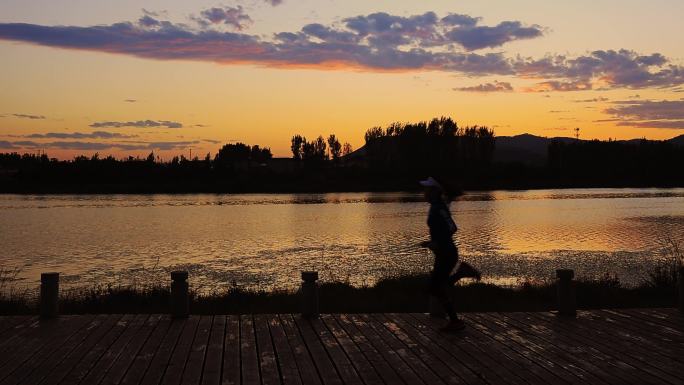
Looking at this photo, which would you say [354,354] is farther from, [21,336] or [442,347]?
[21,336]

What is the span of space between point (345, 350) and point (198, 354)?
5.62 feet

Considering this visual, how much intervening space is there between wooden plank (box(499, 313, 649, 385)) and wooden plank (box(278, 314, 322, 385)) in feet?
9.66

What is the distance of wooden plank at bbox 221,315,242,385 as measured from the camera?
258 inches

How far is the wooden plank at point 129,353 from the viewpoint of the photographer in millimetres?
6590

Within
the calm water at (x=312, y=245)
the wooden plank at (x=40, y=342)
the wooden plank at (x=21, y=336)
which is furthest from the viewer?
the calm water at (x=312, y=245)

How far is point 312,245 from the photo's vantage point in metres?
33.2

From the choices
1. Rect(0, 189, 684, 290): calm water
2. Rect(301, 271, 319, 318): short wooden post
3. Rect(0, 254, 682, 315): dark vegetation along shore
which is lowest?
Rect(0, 189, 684, 290): calm water

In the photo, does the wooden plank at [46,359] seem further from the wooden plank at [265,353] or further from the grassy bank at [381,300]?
the grassy bank at [381,300]

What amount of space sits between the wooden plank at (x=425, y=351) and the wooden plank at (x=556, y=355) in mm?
1111

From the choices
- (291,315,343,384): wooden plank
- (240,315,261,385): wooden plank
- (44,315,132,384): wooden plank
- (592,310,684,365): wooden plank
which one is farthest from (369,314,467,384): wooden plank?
(44,315,132,384): wooden plank

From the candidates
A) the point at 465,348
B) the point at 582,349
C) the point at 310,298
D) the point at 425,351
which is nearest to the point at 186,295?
the point at 310,298

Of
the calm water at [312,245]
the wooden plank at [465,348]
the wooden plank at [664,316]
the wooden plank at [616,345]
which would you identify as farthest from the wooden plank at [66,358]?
the calm water at [312,245]

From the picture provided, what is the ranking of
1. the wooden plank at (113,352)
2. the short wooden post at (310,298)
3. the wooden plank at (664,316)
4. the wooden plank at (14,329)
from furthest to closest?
1. the short wooden post at (310,298)
2. the wooden plank at (664,316)
3. the wooden plank at (14,329)
4. the wooden plank at (113,352)

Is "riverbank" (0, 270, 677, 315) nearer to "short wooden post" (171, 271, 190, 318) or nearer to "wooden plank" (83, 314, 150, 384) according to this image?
"short wooden post" (171, 271, 190, 318)
